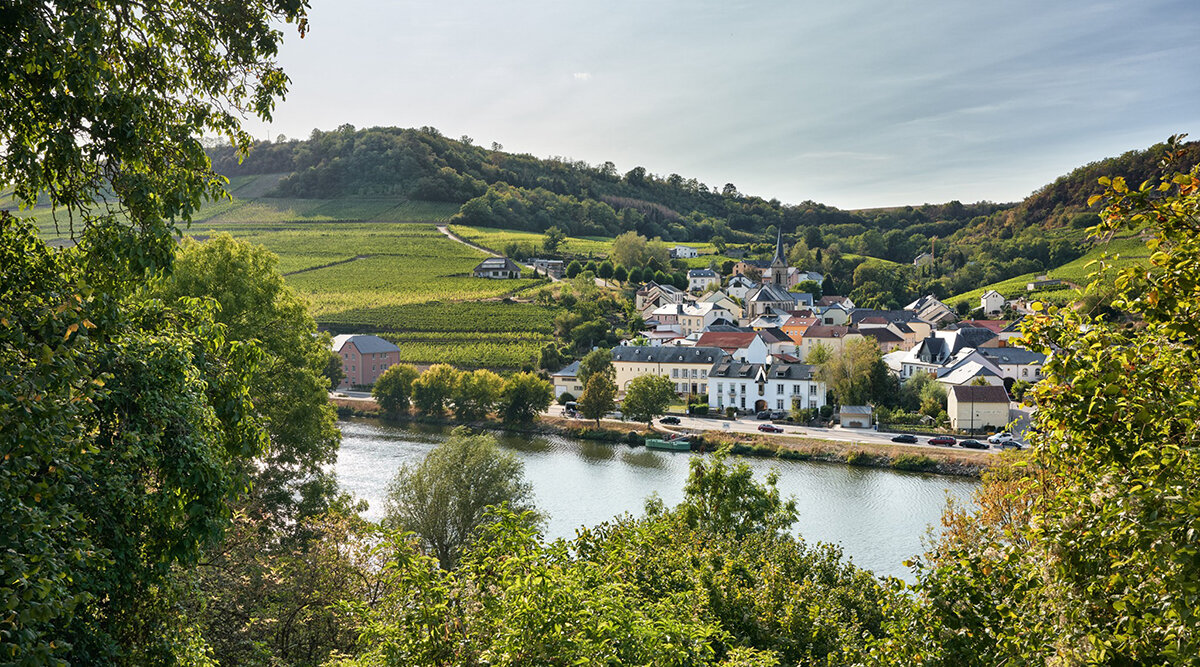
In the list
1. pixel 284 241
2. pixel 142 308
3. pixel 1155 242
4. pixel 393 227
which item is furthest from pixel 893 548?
pixel 393 227

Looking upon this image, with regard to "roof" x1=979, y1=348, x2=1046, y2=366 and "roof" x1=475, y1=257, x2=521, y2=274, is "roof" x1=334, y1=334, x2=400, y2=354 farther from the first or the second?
"roof" x1=979, y1=348, x2=1046, y2=366

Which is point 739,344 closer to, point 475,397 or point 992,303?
point 475,397

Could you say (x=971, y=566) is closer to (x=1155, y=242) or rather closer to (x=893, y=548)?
(x=1155, y=242)

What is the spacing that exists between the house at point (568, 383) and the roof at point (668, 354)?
4350 mm

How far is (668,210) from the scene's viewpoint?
151m

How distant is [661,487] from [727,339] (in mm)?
29366

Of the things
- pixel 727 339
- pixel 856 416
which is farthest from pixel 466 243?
pixel 856 416

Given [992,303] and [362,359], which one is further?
[992,303]

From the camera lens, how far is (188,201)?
5133 millimetres

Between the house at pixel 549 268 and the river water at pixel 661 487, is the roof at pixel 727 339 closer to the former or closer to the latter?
the river water at pixel 661 487

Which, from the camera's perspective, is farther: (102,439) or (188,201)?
(188,201)

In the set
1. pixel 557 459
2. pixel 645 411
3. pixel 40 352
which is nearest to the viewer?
pixel 40 352

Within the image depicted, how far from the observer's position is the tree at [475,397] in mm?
47875

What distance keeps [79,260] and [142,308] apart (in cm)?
69
